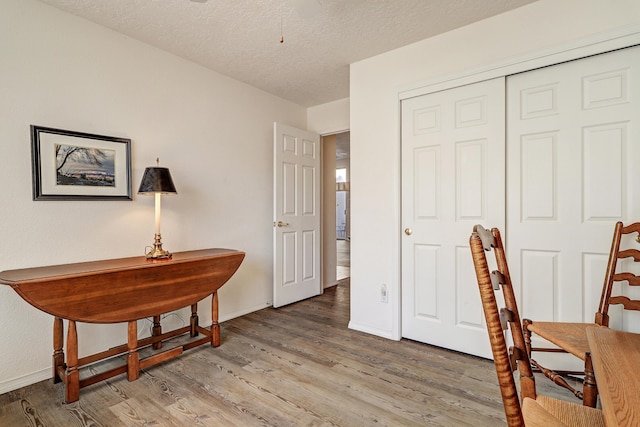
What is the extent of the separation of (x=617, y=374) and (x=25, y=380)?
2.83 meters

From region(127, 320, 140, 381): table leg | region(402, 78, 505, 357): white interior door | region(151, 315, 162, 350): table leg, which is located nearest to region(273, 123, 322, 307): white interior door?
region(151, 315, 162, 350): table leg

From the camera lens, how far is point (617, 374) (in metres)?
0.68

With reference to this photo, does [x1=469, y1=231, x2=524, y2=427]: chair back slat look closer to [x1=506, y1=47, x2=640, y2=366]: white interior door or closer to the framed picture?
[x1=506, y1=47, x2=640, y2=366]: white interior door

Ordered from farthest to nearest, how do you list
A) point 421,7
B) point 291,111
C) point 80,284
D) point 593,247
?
point 291,111
point 421,7
point 593,247
point 80,284

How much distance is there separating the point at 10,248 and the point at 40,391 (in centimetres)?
87

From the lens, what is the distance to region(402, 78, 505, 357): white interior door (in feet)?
7.04

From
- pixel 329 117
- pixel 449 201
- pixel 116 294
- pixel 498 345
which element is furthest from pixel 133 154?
pixel 498 345

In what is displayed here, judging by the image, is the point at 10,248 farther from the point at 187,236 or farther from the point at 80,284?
the point at 187,236

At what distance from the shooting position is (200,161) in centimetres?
281

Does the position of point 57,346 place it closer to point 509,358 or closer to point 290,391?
point 290,391

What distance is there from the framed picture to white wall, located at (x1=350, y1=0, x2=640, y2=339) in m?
1.89

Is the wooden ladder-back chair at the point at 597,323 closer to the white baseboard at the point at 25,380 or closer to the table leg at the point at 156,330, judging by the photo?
the table leg at the point at 156,330

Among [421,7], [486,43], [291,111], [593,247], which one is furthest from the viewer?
[291,111]

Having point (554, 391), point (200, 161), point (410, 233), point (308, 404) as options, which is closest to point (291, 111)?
point (200, 161)
